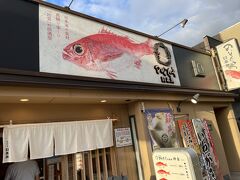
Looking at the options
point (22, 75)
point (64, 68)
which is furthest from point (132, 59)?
point (22, 75)

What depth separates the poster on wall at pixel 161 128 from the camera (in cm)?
640

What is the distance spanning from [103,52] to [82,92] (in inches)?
63.0

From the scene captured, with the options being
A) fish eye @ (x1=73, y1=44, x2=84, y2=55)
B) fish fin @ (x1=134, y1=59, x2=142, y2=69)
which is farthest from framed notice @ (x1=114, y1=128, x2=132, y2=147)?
fish eye @ (x1=73, y1=44, x2=84, y2=55)

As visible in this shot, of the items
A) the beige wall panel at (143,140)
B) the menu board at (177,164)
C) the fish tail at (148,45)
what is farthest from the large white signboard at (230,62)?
the menu board at (177,164)

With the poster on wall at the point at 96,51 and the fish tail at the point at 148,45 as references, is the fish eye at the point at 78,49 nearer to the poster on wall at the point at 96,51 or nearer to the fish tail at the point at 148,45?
the poster on wall at the point at 96,51

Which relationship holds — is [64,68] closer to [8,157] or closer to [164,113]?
[8,157]

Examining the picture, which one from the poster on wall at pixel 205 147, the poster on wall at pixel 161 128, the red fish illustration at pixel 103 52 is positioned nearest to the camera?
the red fish illustration at pixel 103 52

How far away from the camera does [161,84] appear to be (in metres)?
7.25

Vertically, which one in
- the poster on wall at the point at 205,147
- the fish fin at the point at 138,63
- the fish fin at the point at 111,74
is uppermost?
the fish fin at the point at 138,63

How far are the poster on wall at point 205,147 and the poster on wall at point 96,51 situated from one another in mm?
1924

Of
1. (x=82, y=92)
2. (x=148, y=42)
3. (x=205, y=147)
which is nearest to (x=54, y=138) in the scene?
(x=82, y=92)

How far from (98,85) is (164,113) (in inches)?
114

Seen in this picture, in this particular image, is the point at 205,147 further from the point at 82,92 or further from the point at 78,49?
the point at 78,49

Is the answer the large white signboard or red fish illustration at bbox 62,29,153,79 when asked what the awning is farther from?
the large white signboard
